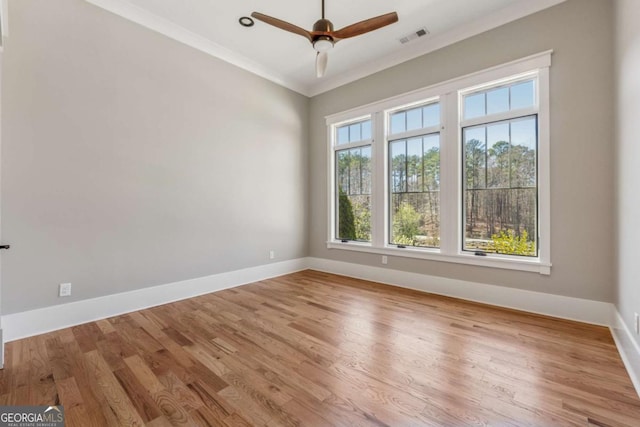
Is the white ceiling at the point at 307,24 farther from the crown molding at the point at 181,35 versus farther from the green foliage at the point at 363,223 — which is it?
the green foliage at the point at 363,223

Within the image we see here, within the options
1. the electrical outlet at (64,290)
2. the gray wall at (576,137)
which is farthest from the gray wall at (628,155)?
the electrical outlet at (64,290)

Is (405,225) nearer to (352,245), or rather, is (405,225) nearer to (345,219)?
(352,245)

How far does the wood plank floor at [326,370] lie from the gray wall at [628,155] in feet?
1.81

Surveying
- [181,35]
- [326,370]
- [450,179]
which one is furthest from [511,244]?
[181,35]

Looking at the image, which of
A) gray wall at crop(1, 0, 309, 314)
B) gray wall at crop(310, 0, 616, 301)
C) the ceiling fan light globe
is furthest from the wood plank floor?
the ceiling fan light globe

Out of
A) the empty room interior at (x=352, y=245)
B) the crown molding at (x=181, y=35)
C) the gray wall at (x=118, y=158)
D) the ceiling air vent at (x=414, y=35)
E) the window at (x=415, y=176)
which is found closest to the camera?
the empty room interior at (x=352, y=245)

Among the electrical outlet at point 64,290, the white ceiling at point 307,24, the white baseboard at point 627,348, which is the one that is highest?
the white ceiling at point 307,24

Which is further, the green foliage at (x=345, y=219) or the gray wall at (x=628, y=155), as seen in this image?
the green foliage at (x=345, y=219)

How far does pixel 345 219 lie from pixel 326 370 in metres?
3.28

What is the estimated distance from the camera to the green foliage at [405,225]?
418 centimetres

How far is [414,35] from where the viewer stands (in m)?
3.71

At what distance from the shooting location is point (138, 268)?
3.26 meters

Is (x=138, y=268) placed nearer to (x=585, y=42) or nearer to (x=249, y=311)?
(x=249, y=311)

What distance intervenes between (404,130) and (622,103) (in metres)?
2.32
